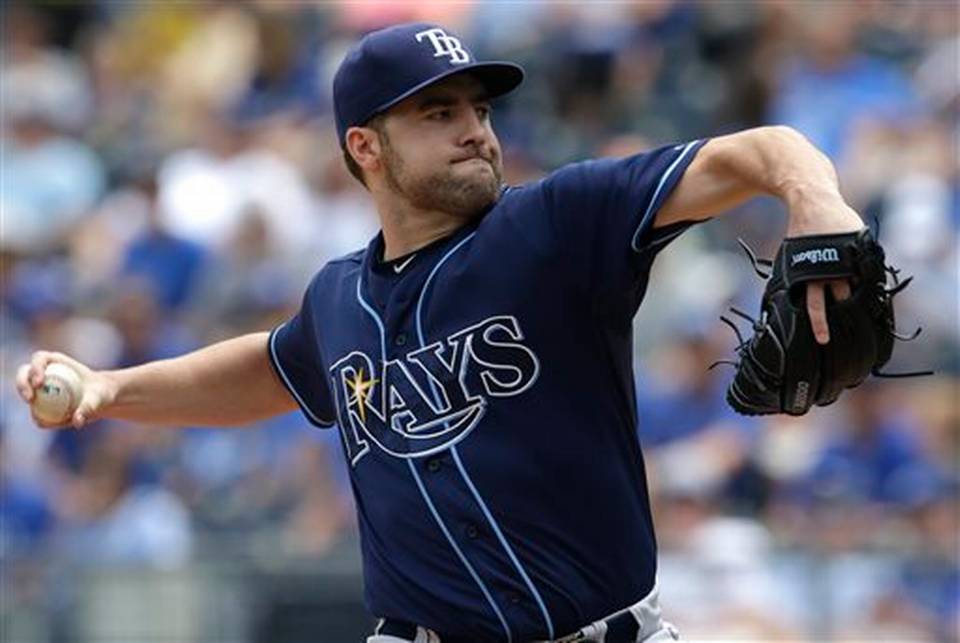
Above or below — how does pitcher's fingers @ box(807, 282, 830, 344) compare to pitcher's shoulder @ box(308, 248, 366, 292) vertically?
below

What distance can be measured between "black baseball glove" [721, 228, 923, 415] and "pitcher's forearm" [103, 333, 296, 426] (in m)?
1.58

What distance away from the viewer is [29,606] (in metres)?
8.26

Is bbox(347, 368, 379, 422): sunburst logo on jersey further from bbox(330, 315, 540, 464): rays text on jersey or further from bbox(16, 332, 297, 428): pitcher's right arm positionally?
bbox(16, 332, 297, 428): pitcher's right arm

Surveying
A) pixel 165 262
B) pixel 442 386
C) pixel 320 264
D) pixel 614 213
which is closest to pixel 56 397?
pixel 442 386

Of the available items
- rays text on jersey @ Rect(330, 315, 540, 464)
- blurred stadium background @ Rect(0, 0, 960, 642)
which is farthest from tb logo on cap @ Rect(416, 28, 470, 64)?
blurred stadium background @ Rect(0, 0, 960, 642)

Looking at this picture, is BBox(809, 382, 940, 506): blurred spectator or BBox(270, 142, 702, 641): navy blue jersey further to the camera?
BBox(809, 382, 940, 506): blurred spectator

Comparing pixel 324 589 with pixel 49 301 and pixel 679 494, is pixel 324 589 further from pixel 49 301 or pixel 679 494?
pixel 49 301

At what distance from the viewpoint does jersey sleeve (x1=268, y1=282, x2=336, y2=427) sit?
4883mm

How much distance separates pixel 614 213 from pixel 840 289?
60 centimetres

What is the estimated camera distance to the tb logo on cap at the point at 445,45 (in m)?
4.33

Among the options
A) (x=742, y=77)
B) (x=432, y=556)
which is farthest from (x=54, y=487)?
(x=432, y=556)

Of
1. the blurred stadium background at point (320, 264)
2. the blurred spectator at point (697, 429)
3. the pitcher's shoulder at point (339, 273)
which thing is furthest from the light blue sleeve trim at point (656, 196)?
the blurred spectator at point (697, 429)

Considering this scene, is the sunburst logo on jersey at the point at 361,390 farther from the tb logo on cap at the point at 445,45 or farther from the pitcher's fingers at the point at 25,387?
the pitcher's fingers at the point at 25,387

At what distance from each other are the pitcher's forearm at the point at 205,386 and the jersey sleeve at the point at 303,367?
6 centimetres
